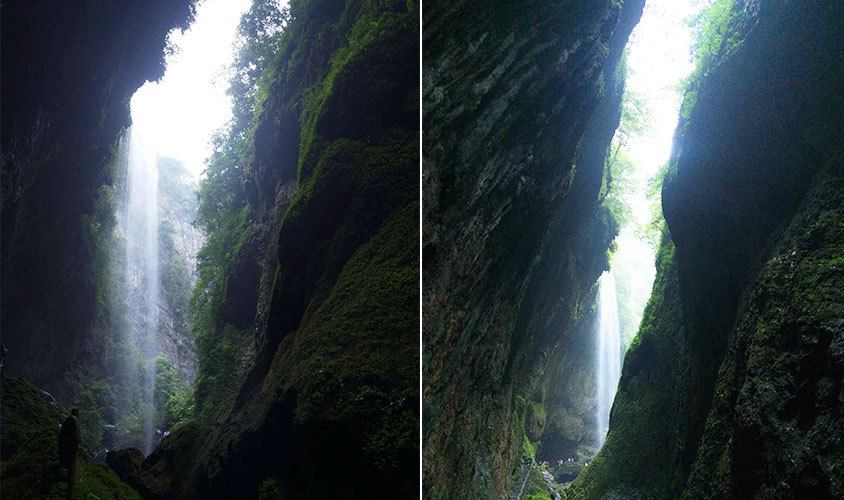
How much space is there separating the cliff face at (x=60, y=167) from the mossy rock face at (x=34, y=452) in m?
0.05

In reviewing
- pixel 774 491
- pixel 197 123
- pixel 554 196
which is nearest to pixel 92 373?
pixel 197 123

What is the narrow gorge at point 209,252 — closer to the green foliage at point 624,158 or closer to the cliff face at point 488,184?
the cliff face at point 488,184

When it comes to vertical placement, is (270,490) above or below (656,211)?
below

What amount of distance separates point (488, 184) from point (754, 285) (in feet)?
11.3

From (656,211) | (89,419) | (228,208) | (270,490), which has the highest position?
(656,211)

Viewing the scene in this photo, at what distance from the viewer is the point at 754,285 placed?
5.98m

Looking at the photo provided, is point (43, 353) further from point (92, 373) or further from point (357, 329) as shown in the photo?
point (357, 329)

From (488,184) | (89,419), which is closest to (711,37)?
(488,184)

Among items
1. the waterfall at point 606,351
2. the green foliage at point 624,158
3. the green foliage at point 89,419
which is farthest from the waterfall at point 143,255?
the waterfall at point 606,351

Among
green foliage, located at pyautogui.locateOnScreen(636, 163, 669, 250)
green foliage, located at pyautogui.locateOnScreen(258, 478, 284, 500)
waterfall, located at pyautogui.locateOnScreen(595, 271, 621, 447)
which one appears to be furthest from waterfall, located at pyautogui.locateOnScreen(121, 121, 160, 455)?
waterfall, located at pyautogui.locateOnScreen(595, 271, 621, 447)

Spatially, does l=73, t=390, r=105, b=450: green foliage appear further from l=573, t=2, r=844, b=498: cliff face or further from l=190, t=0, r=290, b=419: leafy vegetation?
l=573, t=2, r=844, b=498: cliff face

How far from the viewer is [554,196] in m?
8.80

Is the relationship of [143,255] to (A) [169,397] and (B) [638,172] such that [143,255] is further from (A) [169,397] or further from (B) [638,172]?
(B) [638,172]

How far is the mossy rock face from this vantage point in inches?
55.1
